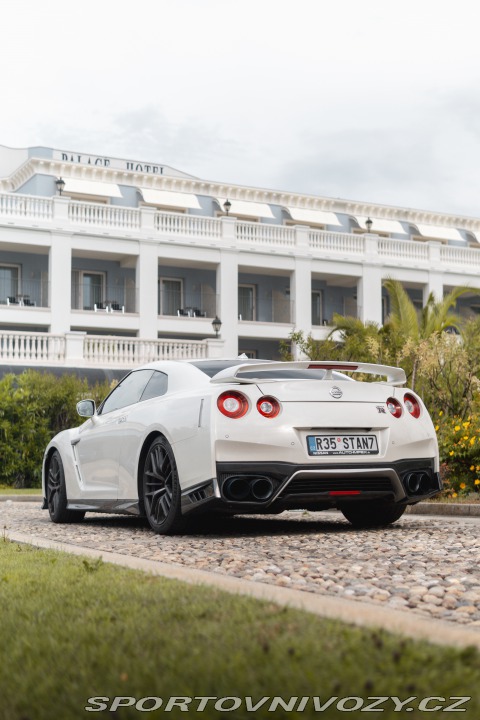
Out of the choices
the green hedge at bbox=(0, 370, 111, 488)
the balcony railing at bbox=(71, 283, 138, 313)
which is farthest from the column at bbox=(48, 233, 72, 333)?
the green hedge at bbox=(0, 370, 111, 488)

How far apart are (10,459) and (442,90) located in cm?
1426

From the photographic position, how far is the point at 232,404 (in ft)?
23.2

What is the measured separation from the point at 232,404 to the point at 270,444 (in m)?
0.40

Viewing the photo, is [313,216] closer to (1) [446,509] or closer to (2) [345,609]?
(1) [446,509]

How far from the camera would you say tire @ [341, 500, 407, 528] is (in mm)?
8180

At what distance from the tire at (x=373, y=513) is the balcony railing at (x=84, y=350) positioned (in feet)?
80.5

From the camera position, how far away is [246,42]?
1000cm

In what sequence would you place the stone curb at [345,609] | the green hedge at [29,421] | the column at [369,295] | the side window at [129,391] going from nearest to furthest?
the stone curb at [345,609], the side window at [129,391], the green hedge at [29,421], the column at [369,295]

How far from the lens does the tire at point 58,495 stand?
9.77m

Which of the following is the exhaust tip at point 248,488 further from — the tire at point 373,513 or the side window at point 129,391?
the side window at point 129,391

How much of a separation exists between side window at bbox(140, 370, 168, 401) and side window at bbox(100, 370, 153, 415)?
0.11m

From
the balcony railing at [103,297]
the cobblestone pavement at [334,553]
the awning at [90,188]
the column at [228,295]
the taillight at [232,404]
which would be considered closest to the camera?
the cobblestone pavement at [334,553]

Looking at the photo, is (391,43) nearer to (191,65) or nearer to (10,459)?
(191,65)

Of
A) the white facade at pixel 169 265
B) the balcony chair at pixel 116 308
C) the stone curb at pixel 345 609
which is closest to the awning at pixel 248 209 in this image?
the white facade at pixel 169 265
